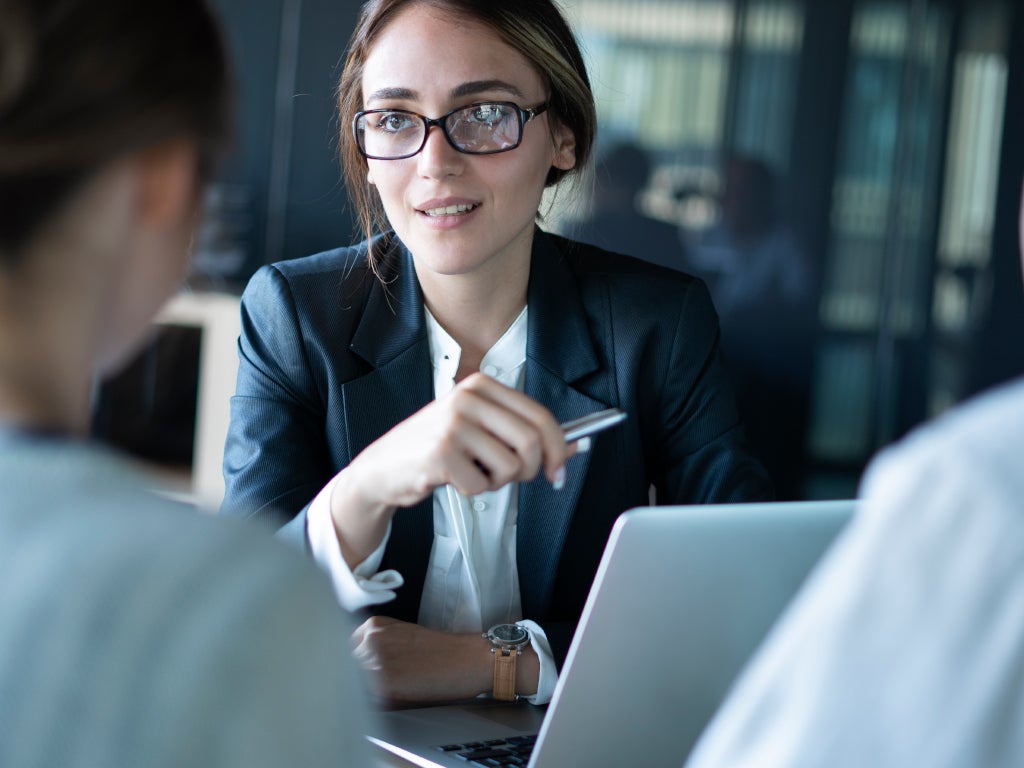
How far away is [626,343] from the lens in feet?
6.39

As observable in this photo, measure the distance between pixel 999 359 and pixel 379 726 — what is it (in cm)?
319

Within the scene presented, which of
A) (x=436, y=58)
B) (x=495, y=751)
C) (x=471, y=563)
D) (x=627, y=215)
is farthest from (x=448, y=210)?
(x=627, y=215)

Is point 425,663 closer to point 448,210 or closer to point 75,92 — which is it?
point 448,210

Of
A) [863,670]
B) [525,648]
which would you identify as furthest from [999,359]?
[863,670]

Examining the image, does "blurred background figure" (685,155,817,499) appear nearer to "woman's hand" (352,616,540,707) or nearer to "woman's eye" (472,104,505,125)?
"woman's eye" (472,104,505,125)

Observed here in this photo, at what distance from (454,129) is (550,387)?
1.34ft

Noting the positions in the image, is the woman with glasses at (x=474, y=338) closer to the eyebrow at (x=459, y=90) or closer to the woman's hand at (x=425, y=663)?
the eyebrow at (x=459, y=90)

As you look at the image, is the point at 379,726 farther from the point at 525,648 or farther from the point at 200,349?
the point at 200,349

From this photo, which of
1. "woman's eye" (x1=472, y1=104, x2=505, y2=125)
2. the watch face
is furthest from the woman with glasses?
the watch face

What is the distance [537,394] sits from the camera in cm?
189

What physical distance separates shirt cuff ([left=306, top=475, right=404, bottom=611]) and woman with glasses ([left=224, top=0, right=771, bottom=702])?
19 cm

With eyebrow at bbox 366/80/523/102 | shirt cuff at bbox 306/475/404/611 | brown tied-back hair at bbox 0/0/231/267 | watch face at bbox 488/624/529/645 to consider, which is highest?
eyebrow at bbox 366/80/523/102

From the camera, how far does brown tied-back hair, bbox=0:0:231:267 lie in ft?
2.02

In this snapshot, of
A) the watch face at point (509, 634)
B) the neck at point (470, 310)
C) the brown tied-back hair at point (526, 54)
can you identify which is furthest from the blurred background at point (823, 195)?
the watch face at point (509, 634)
